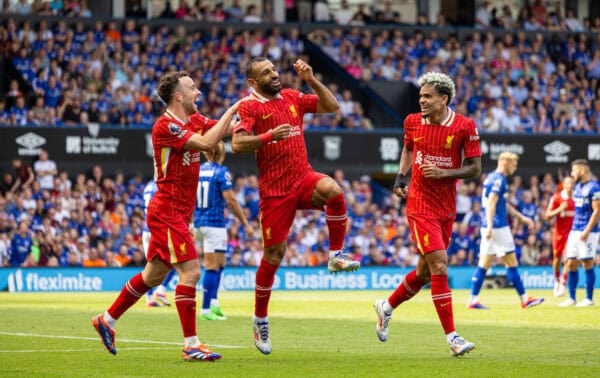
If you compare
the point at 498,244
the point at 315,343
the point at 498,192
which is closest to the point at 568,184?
the point at 498,244

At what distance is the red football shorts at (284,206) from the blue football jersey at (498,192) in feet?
31.6

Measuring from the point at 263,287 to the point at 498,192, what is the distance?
976cm

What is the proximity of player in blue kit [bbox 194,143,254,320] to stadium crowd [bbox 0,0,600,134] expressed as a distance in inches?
599

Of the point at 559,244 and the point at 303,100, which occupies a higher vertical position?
the point at 303,100

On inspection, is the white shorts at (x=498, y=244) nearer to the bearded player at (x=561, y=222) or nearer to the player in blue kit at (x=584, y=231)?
the player in blue kit at (x=584, y=231)

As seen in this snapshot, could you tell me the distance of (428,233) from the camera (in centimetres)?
1266

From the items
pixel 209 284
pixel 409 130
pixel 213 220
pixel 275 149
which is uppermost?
pixel 409 130

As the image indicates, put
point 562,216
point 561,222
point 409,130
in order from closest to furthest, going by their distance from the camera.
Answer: point 409,130
point 562,216
point 561,222

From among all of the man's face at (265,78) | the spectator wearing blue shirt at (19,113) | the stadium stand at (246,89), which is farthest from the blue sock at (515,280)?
the spectator wearing blue shirt at (19,113)

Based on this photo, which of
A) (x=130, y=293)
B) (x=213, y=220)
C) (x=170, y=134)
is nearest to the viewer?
(x=170, y=134)

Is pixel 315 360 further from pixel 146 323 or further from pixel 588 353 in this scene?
pixel 146 323

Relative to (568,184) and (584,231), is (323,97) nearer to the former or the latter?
(584,231)

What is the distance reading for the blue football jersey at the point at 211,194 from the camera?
19484 millimetres

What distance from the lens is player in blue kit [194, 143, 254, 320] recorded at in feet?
63.1
